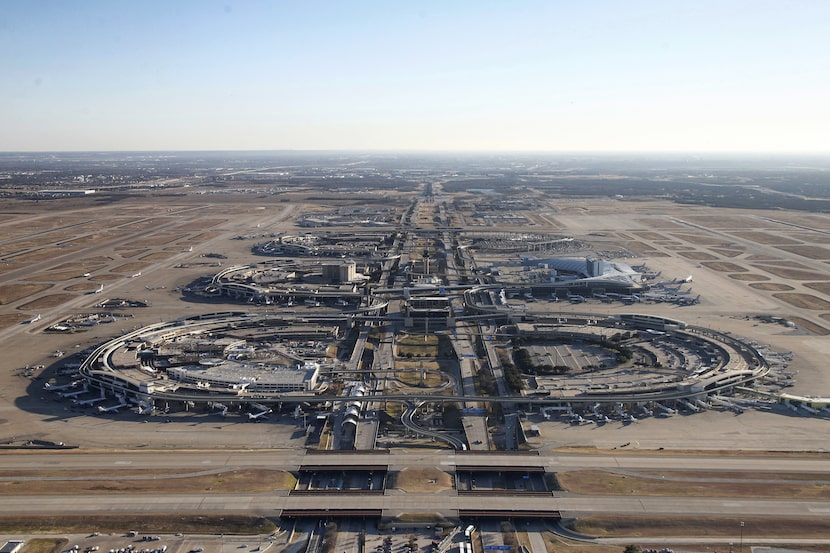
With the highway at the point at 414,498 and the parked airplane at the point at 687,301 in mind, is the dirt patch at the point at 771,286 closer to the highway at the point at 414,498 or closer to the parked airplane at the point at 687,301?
the parked airplane at the point at 687,301

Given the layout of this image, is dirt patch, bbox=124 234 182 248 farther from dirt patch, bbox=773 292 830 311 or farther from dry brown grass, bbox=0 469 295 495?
dirt patch, bbox=773 292 830 311

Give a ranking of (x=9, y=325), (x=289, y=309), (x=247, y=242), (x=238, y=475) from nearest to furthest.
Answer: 1. (x=238, y=475)
2. (x=9, y=325)
3. (x=289, y=309)
4. (x=247, y=242)

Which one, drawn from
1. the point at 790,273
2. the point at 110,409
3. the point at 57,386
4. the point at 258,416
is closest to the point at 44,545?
the point at 258,416

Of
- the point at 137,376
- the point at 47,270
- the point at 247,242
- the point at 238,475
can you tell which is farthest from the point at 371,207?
the point at 238,475

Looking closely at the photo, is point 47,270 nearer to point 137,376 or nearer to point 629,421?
point 137,376

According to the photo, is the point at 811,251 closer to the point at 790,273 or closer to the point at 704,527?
the point at 790,273

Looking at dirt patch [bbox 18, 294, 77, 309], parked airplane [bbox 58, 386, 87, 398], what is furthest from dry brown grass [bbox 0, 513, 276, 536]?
dirt patch [bbox 18, 294, 77, 309]
